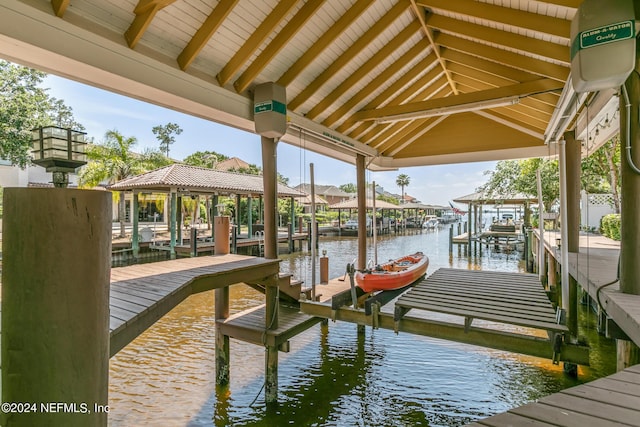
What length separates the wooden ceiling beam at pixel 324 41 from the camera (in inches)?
169

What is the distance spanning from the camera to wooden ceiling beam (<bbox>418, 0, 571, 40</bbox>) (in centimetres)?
356

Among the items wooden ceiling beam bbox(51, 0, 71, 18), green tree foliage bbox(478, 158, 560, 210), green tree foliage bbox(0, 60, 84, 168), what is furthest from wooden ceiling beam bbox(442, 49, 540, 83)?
green tree foliage bbox(478, 158, 560, 210)

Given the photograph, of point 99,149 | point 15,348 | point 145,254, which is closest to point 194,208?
point 99,149

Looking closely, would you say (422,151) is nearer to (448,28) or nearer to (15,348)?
(448,28)

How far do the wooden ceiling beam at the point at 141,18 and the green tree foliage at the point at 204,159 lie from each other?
3020 cm

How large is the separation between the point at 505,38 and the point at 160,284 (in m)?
5.26

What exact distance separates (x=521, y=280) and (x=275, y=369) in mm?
4041

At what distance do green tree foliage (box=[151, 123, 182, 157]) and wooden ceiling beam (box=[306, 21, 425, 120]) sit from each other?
42.1m

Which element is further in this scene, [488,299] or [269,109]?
[269,109]

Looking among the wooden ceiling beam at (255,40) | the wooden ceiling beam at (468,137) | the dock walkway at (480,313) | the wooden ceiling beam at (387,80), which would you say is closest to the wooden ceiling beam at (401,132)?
the wooden ceiling beam at (468,137)

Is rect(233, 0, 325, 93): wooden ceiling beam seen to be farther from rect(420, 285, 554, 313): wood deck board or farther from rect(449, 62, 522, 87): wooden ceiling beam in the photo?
rect(420, 285, 554, 313): wood deck board

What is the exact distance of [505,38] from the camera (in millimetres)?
4301

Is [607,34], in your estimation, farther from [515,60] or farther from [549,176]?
[549,176]

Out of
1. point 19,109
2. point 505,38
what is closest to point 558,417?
point 505,38
